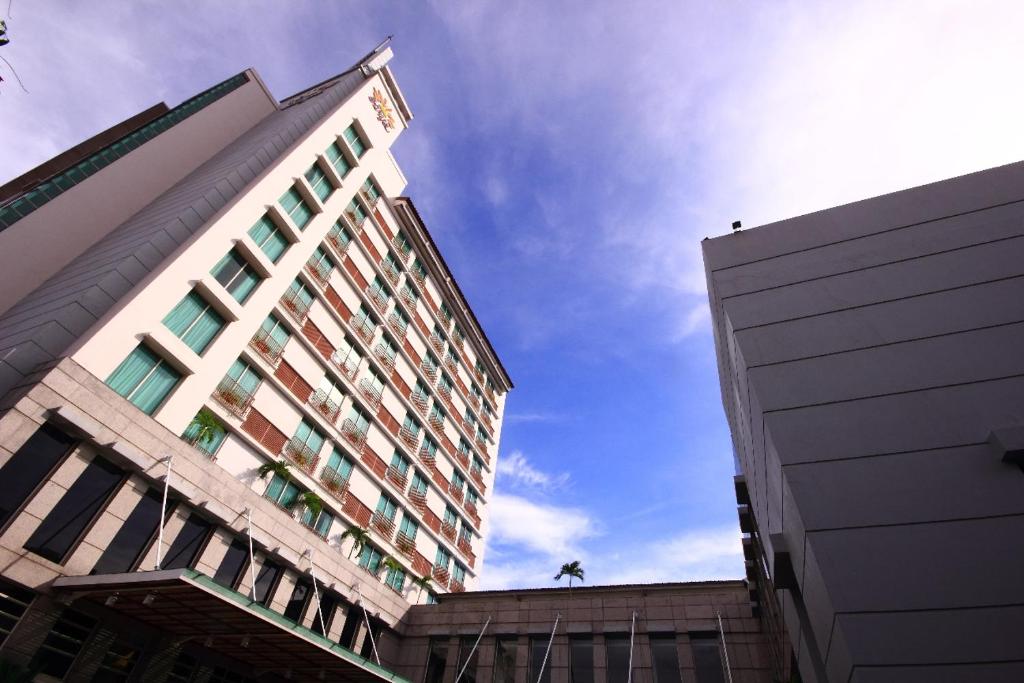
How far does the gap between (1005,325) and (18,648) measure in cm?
2362

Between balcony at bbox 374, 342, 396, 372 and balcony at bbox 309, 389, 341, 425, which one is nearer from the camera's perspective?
balcony at bbox 309, 389, 341, 425

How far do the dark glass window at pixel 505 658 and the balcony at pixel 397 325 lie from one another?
57.6 ft

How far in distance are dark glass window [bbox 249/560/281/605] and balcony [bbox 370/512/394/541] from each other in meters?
6.94

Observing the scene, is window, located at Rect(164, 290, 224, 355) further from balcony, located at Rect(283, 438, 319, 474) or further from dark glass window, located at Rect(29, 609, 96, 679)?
dark glass window, located at Rect(29, 609, 96, 679)

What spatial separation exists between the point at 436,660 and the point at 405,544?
6.26m

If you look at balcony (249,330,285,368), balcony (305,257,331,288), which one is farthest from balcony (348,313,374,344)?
balcony (249,330,285,368)

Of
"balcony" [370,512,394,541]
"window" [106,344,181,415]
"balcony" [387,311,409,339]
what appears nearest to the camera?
"window" [106,344,181,415]

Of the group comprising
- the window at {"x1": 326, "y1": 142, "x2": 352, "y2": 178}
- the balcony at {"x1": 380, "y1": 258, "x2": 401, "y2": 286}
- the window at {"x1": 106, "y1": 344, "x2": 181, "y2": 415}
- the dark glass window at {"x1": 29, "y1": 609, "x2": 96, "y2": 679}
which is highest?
the window at {"x1": 326, "y1": 142, "x2": 352, "y2": 178}

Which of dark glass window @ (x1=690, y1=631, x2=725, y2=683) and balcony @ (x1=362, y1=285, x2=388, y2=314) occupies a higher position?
balcony @ (x1=362, y1=285, x2=388, y2=314)

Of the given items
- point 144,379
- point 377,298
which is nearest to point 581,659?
point 144,379

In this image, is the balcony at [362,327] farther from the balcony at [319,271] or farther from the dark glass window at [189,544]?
the dark glass window at [189,544]

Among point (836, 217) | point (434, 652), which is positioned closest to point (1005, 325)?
point (836, 217)

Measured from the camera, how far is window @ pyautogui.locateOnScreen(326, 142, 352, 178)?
96.2ft

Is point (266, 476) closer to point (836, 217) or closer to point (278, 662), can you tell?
point (278, 662)
